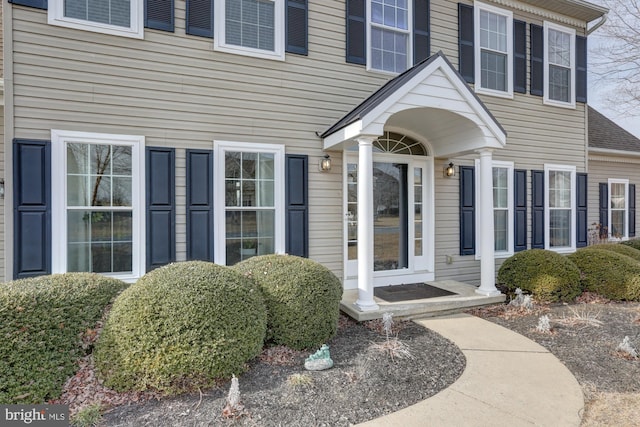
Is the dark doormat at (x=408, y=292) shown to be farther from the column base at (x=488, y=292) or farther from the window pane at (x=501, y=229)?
the window pane at (x=501, y=229)

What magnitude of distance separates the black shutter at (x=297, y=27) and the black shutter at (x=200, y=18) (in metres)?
1.16

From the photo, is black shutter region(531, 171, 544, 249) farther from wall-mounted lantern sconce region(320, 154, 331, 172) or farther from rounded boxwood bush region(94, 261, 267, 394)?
rounded boxwood bush region(94, 261, 267, 394)

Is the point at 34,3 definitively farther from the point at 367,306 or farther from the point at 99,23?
the point at 367,306

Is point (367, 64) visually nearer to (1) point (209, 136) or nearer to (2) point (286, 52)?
(2) point (286, 52)

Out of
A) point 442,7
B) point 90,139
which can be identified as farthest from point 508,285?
point 90,139

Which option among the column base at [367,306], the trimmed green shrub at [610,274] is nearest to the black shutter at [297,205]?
the column base at [367,306]

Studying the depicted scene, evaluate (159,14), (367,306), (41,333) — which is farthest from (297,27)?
(41,333)

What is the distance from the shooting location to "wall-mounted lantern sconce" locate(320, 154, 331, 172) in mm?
5691

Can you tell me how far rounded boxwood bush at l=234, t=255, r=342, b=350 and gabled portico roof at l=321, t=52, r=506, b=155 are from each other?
2.05 metres

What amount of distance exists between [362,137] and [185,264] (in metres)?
2.76

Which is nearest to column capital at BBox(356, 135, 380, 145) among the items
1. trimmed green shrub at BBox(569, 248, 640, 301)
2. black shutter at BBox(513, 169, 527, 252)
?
black shutter at BBox(513, 169, 527, 252)

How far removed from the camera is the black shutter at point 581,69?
319 inches

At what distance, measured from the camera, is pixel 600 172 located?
9484 mm

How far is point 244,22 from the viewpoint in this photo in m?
5.31
